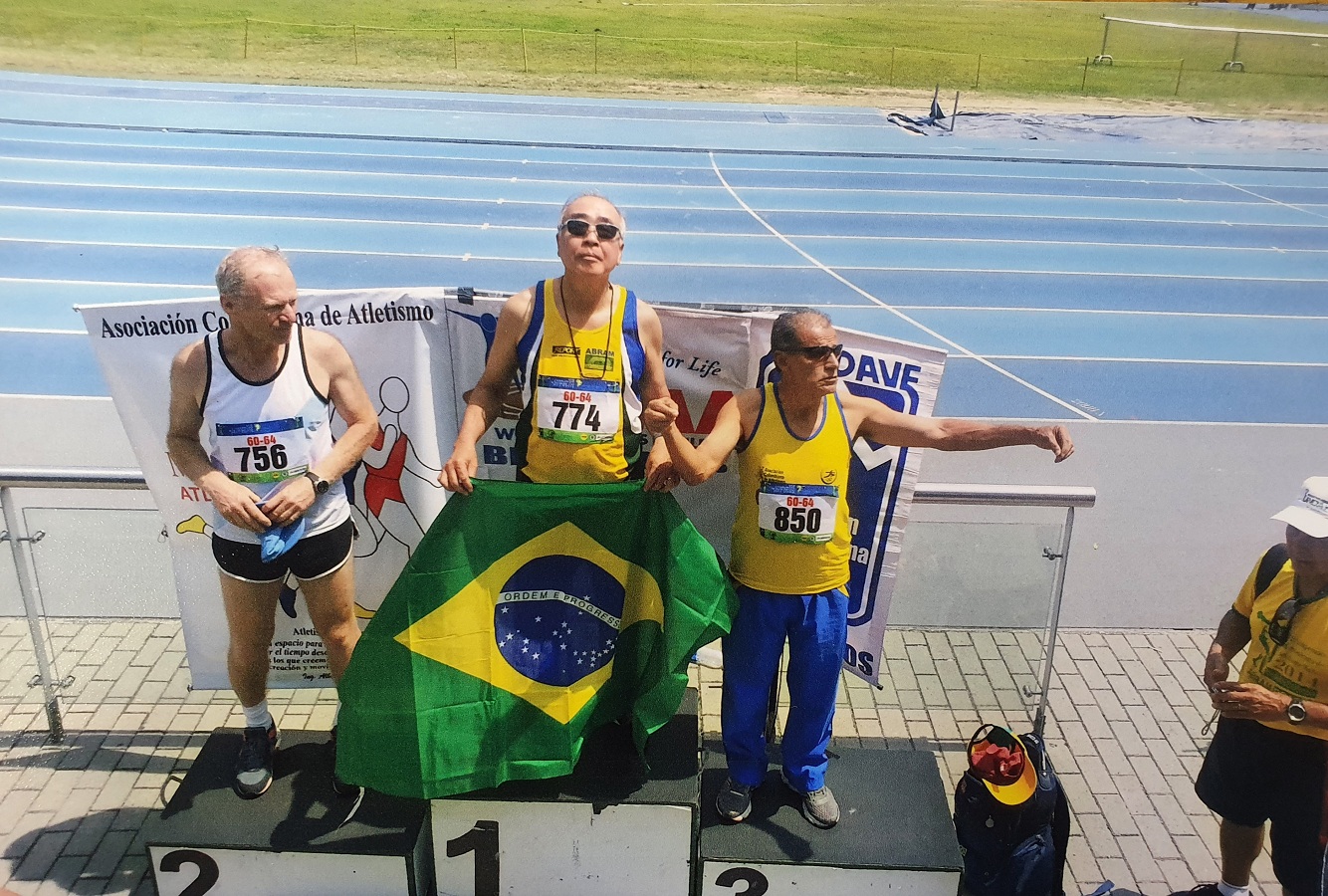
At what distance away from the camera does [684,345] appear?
4387 mm

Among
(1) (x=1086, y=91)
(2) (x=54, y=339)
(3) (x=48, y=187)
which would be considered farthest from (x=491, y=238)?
(1) (x=1086, y=91)

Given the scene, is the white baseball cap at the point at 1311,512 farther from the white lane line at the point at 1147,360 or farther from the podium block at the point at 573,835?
the white lane line at the point at 1147,360

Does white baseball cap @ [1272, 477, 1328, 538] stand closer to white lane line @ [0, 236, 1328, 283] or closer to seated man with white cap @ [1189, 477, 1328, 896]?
seated man with white cap @ [1189, 477, 1328, 896]

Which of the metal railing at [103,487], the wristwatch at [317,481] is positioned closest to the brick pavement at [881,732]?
the metal railing at [103,487]

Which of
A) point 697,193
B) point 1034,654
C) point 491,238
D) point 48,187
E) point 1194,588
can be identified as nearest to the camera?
point 1034,654

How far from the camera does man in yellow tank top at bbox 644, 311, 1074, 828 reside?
354 cm

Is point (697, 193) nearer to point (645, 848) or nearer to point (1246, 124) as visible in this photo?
point (645, 848)

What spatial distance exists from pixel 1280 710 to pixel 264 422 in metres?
3.47

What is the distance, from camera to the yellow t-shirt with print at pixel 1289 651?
11.0ft

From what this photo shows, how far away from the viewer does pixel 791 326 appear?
11.4 ft

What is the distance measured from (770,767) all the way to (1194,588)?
3681mm

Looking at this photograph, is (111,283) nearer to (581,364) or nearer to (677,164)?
(677,164)

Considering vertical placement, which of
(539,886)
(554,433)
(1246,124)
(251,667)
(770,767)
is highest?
(1246,124)

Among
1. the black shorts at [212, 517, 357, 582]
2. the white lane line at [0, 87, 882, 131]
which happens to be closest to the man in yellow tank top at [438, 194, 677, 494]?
the black shorts at [212, 517, 357, 582]
